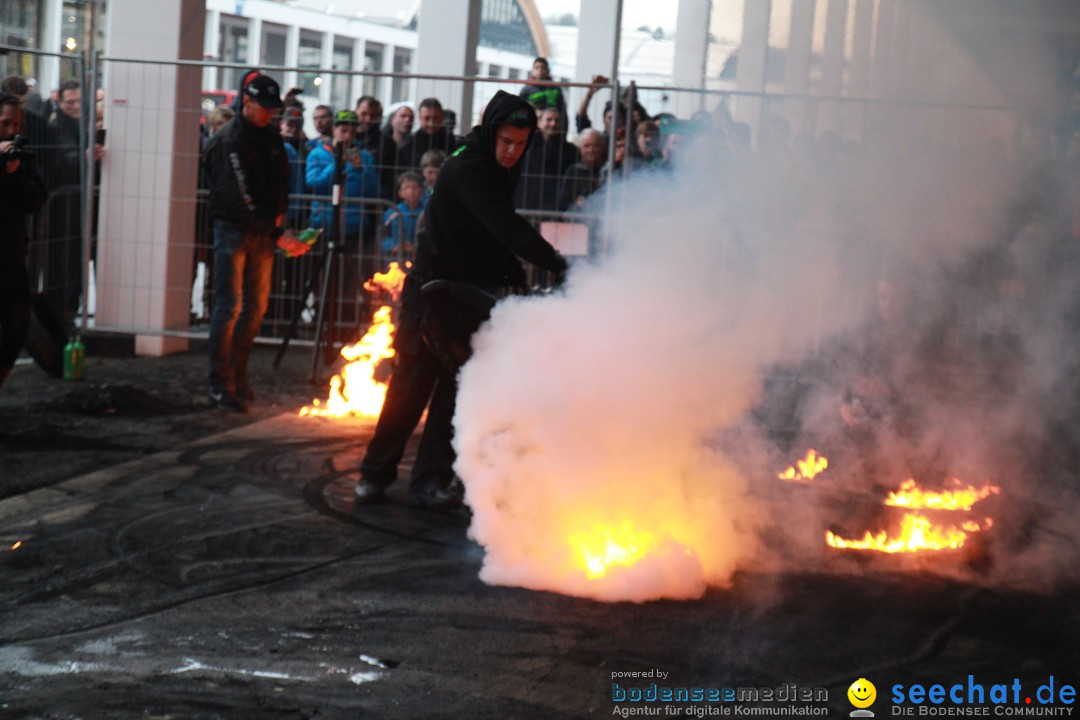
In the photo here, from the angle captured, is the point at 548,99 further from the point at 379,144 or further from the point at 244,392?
the point at 244,392

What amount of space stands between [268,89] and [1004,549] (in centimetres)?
→ 528

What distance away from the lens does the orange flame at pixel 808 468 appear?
6594mm

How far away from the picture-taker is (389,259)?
10.3 m

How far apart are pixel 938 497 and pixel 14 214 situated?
18.3 ft

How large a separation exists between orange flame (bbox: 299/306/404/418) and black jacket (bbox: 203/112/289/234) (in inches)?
39.7

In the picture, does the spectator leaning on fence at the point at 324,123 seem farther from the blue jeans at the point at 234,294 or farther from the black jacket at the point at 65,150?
the blue jeans at the point at 234,294

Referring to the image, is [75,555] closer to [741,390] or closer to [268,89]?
[741,390]

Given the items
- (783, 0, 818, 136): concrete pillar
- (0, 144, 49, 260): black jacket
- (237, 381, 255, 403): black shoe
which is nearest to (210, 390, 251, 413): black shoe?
(237, 381, 255, 403): black shoe

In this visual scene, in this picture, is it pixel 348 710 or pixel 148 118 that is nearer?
pixel 348 710

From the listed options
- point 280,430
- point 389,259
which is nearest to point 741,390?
point 280,430

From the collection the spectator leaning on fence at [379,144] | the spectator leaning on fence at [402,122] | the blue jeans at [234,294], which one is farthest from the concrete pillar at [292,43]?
the blue jeans at [234,294]

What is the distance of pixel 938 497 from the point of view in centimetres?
623

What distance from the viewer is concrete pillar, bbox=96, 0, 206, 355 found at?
10.3 meters

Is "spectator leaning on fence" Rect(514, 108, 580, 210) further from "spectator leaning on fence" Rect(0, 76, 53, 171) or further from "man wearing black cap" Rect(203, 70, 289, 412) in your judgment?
"spectator leaning on fence" Rect(0, 76, 53, 171)
